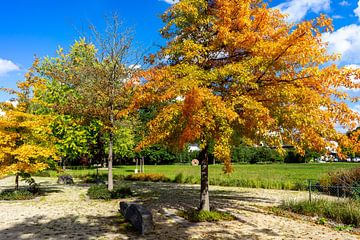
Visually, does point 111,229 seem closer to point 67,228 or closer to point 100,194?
point 67,228

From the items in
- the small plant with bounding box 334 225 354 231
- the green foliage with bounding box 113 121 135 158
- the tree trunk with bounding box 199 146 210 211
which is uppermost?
the green foliage with bounding box 113 121 135 158

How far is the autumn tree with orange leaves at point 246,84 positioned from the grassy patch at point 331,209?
3172mm

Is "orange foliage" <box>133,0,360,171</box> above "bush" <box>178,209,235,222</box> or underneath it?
above

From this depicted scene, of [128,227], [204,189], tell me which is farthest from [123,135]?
[128,227]

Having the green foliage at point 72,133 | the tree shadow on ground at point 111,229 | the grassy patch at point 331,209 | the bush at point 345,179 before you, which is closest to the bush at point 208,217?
the tree shadow on ground at point 111,229

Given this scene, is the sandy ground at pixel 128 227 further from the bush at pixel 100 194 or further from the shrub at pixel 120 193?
the shrub at pixel 120 193

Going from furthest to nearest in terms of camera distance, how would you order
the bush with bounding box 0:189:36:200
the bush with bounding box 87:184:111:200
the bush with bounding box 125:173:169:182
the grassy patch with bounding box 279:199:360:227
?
the bush with bounding box 125:173:169:182
the bush with bounding box 0:189:36:200
the bush with bounding box 87:184:111:200
the grassy patch with bounding box 279:199:360:227

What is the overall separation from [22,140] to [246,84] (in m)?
13.2

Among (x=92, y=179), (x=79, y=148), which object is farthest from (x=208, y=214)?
(x=92, y=179)

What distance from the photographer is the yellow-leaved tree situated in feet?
53.3

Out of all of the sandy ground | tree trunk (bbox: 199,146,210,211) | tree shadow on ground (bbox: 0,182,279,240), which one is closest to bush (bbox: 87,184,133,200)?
the sandy ground

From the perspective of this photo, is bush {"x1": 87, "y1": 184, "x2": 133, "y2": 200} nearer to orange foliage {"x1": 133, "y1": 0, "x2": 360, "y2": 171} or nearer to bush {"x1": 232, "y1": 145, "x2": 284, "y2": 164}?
orange foliage {"x1": 133, "y1": 0, "x2": 360, "y2": 171}

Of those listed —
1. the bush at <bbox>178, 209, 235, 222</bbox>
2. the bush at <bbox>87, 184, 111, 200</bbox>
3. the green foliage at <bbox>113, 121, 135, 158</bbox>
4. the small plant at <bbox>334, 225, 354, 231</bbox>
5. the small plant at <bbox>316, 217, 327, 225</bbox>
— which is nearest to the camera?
the small plant at <bbox>334, 225, 354, 231</bbox>

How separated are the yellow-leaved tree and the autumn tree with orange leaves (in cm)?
844
